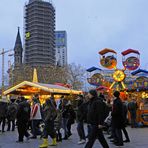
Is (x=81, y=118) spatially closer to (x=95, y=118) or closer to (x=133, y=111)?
(x=95, y=118)

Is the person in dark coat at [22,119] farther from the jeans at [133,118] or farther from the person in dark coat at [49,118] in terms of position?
the jeans at [133,118]

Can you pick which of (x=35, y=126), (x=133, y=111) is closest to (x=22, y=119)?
(x=35, y=126)

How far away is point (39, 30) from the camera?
160m

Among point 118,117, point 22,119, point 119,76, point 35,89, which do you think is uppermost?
point 119,76

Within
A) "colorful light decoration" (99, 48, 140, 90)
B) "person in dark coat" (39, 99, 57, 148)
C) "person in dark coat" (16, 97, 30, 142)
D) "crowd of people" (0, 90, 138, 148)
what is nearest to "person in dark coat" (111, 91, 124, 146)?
"crowd of people" (0, 90, 138, 148)

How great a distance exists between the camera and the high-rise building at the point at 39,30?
15362cm

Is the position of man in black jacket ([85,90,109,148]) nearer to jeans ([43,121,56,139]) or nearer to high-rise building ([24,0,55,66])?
jeans ([43,121,56,139])

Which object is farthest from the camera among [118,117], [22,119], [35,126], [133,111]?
[133,111]

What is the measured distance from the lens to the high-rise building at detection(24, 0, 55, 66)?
504 ft

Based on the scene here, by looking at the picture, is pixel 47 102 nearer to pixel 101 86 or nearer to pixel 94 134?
pixel 94 134

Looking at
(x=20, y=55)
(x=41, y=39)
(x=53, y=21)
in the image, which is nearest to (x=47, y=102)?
(x=20, y=55)

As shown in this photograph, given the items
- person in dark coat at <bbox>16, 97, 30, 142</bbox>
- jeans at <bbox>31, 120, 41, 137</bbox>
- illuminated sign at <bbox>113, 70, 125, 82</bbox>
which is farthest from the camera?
illuminated sign at <bbox>113, 70, 125, 82</bbox>

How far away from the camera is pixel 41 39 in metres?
160

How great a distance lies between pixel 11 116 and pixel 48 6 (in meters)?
150
